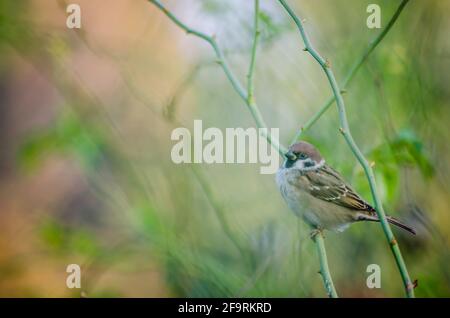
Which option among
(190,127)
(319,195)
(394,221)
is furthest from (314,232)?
(190,127)

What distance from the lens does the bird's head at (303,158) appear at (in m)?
1.52

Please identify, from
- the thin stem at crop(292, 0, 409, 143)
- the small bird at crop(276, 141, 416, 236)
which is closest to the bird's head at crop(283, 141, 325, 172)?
the small bird at crop(276, 141, 416, 236)

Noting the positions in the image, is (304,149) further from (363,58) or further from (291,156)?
(363,58)

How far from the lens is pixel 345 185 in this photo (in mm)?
1583

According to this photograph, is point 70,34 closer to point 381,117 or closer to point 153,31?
point 153,31

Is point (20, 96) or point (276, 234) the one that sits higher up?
point (20, 96)

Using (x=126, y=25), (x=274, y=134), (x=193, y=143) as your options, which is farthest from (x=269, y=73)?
(x=126, y=25)

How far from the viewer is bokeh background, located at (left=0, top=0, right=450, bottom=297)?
1.67m

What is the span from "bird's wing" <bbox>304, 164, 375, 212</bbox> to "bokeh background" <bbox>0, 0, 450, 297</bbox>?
2.3 inches

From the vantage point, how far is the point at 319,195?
5.26ft

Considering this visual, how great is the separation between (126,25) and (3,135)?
1.72 ft

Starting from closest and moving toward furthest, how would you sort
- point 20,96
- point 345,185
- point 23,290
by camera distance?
1. point 345,185
2. point 23,290
3. point 20,96

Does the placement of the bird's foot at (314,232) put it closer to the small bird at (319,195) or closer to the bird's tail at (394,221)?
the small bird at (319,195)

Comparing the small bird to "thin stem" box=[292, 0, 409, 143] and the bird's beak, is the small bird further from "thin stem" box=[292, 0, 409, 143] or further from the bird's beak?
"thin stem" box=[292, 0, 409, 143]
